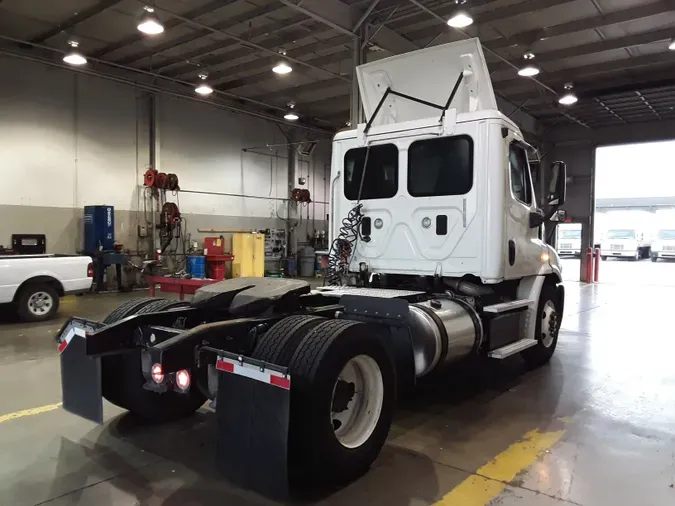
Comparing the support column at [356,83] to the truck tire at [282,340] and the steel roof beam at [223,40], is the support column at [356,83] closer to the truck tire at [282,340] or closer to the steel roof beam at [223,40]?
the steel roof beam at [223,40]

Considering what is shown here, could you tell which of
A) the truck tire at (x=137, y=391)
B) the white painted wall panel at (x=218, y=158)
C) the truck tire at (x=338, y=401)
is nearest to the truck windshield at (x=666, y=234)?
the white painted wall panel at (x=218, y=158)

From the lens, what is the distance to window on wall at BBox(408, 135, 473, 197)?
5.22 m

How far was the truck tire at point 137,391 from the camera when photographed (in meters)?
4.05

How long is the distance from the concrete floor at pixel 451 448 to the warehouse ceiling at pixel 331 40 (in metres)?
7.30

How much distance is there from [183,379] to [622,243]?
117 feet

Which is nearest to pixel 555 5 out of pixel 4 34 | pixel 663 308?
pixel 663 308

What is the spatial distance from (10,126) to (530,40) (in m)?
11.7

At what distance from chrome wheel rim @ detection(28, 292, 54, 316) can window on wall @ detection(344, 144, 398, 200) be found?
6.29m

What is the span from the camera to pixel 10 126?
12.2 meters

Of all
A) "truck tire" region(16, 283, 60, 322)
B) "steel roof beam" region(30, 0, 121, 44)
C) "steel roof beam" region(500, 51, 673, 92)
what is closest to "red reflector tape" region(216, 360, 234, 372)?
"truck tire" region(16, 283, 60, 322)

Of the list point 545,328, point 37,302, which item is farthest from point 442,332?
point 37,302

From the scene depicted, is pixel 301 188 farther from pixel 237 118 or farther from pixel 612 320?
pixel 612 320

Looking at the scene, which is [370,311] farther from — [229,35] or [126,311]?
[229,35]

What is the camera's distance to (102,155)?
45.6 ft
